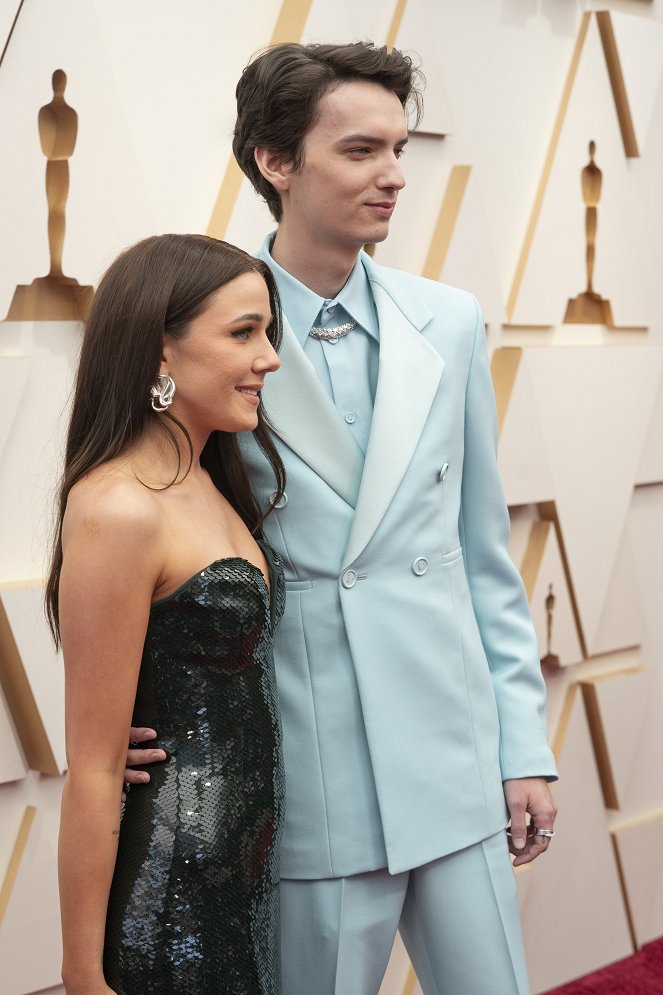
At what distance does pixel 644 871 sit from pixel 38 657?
5.73 feet

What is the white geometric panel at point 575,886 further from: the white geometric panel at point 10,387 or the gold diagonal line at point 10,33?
the gold diagonal line at point 10,33

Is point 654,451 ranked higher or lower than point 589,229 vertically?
lower

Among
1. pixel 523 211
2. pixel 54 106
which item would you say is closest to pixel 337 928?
pixel 54 106

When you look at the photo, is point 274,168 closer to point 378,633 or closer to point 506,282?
point 378,633

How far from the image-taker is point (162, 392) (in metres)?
1.23

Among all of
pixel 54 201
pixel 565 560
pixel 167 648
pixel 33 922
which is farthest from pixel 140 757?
pixel 565 560

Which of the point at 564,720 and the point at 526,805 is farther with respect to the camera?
the point at 564,720

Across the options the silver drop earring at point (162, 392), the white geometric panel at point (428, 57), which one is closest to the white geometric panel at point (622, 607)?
the white geometric panel at point (428, 57)

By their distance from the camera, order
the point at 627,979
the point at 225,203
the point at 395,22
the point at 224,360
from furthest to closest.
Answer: the point at 627,979 < the point at 395,22 < the point at 225,203 < the point at 224,360

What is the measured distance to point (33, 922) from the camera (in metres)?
1.93

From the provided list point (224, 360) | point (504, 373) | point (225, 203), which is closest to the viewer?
point (224, 360)

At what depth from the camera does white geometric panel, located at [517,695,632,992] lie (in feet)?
8.96

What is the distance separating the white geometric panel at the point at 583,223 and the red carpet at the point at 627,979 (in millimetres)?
1501

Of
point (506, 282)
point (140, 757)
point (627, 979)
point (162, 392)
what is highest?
point (506, 282)
